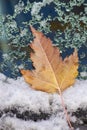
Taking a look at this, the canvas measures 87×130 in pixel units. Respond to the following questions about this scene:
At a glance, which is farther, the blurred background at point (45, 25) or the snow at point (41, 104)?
the blurred background at point (45, 25)

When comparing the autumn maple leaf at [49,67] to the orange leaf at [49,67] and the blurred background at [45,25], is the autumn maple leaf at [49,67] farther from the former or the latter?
the blurred background at [45,25]

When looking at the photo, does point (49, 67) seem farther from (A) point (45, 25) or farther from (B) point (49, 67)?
(A) point (45, 25)

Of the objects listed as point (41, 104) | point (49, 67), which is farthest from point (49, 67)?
point (41, 104)

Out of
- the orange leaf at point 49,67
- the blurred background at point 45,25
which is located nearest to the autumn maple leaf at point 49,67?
the orange leaf at point 49,67

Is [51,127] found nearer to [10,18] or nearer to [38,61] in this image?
[38,61]

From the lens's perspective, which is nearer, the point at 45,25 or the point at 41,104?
the point at 41,104

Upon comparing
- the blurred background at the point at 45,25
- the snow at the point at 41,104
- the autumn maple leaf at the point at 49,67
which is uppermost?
the blurred background at the point at 45,25
